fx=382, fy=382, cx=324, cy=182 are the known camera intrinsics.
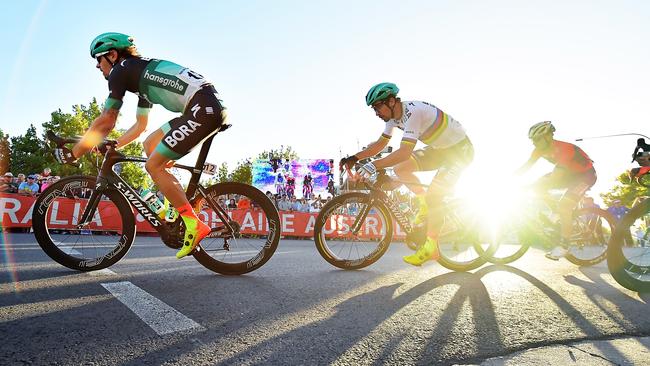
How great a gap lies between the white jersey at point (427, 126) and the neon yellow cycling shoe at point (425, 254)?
1369 millimetres

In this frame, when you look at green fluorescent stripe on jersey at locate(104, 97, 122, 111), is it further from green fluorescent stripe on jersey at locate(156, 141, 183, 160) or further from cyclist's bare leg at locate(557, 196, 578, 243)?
cyclist's bare leg at locate(557, 196, 578, 243)

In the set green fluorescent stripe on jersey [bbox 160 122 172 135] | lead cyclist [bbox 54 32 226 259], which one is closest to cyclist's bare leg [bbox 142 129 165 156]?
green fluorescent stripe on jersey [bbox 160 122 172 135]

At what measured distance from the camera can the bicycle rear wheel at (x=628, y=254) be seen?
3873 millimetres

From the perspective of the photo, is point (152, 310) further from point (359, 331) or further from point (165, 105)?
point (165, 105)

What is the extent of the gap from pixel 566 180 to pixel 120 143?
684 centimetres

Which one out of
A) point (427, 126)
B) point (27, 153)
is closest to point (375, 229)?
point (427, 126)

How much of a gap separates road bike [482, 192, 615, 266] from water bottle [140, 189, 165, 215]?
14.7ft

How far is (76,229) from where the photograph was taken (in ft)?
13.3

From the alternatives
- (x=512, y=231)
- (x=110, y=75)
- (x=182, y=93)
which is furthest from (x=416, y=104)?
(x=110, y=75)

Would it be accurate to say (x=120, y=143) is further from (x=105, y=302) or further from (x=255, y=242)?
(x=105, y=302)

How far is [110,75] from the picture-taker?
3.67 m

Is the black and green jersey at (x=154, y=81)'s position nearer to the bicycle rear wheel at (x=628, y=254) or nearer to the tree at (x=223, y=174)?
the bicycle rear wheel at (x=628, y=254)

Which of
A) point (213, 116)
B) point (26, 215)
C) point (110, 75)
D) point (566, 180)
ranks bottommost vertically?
point (26, 215)

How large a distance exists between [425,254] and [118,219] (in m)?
3.69
